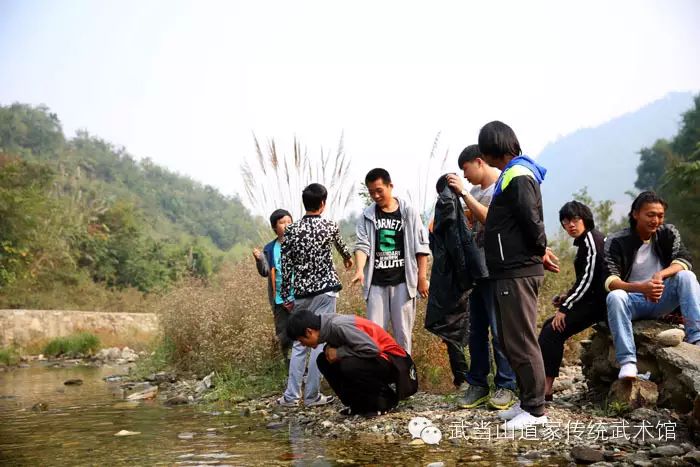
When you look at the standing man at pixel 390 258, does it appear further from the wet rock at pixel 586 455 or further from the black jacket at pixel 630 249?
the wet rock at pixel 586 455

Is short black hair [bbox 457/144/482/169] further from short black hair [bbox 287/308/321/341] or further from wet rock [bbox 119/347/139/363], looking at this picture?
wet rock [bbox 119/347/139/363]

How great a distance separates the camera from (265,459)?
14.5 feet

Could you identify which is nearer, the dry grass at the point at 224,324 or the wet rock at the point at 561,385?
the wet rock at the point at 561,385

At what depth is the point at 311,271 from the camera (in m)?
6.05

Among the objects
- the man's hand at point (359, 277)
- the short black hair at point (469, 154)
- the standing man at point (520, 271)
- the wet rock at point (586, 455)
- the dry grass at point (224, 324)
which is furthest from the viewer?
the dry grass at point (224, 324)

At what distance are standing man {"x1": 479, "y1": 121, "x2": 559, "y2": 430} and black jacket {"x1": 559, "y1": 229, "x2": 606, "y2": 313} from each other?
71 centimetres

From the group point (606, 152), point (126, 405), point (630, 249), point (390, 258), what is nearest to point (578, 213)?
point (630, 249)

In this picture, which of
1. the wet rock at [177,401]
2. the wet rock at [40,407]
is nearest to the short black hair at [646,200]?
the wet rock at [177,401]

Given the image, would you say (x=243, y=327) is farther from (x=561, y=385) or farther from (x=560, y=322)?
(x=560, y=322)

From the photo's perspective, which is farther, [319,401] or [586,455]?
[319,401]

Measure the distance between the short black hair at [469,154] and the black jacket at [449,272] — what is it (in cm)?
23

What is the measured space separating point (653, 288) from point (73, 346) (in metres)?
12.8

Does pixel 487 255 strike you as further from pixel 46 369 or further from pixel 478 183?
pixel 46 369

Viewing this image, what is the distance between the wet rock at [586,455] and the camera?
3.91 metres
